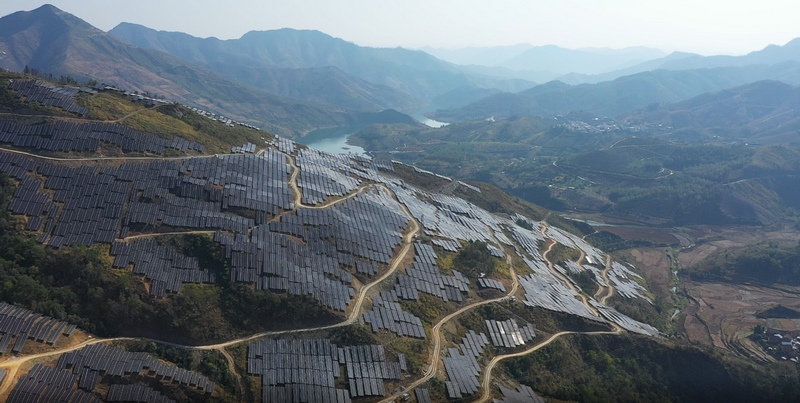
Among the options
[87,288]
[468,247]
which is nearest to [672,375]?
[468,247]

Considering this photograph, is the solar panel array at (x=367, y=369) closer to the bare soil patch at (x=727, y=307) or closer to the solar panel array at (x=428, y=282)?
the solar panel array at (x=428, y=282)

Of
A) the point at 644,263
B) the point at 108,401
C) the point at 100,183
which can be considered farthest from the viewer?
the point at 644,263

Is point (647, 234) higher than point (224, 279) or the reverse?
the reverse

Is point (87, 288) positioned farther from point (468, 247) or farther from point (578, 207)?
point (578, 207)

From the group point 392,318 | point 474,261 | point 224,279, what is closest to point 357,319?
point 392,318

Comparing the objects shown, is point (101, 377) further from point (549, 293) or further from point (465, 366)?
point (549, 293)

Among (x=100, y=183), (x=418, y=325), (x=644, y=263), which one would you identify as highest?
(x=100, y=183)

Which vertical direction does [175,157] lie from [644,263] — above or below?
above

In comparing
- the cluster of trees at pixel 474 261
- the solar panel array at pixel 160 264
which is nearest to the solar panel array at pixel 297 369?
the solar panel array at pixel 160 264
